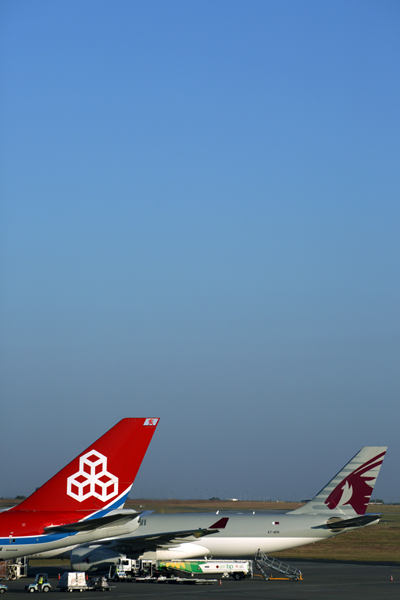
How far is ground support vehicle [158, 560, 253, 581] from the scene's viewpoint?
152 feet

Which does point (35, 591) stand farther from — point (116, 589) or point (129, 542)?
point (129, 542)

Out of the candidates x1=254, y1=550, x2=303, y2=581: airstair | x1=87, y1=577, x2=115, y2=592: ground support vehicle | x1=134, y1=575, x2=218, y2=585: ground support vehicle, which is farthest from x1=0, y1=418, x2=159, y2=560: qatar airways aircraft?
x1=254, y1=550, x2=303, y2=581: airstair

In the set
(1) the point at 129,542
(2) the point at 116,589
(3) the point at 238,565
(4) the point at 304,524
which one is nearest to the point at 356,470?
(4) the point at 304,524

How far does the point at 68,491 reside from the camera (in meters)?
32.3

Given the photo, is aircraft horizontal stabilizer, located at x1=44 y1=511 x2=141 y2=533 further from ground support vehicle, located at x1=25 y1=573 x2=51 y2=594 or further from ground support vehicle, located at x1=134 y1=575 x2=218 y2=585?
ground support vehicle, located at x1=134 y1=575 x2=218 y2=585

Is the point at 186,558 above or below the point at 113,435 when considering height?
below

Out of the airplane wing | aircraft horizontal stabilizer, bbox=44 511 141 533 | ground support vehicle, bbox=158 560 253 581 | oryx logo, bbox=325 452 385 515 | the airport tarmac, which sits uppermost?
oryx logo, bbox=325 452 385 515

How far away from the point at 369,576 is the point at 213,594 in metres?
15.8

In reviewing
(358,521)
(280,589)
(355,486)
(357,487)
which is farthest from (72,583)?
(357,487)

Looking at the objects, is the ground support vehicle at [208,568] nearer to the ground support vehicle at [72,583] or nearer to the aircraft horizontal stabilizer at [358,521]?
the aircraft horizontal stabilizer at [358,521]

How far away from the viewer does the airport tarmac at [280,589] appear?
1405 inches

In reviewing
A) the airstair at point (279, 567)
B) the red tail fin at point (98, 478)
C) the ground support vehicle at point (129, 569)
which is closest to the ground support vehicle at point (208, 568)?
the ground support vehicle at point (129, 569)

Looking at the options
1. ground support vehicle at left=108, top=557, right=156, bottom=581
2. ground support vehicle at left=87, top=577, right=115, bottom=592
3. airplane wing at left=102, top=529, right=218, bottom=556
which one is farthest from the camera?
airplane wing at left=102, top=529, right=218, bottom=556

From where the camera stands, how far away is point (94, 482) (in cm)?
3250
